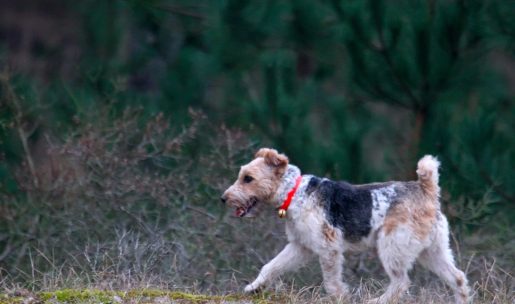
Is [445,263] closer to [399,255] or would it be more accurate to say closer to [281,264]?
[399,255]

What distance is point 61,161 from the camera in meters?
13.7

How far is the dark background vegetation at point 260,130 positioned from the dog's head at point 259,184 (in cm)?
207

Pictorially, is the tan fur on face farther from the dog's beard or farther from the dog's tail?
the dog's tail

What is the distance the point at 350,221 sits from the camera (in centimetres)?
1038

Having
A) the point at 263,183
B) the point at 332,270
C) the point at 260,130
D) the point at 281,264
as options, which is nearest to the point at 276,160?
the point at 263,183

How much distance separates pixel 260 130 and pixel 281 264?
13.5 ft

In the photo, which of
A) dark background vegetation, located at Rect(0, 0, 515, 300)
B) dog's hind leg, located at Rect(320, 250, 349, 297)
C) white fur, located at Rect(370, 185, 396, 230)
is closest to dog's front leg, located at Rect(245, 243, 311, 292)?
dog's hind leg, located at Rect(320, 250, 349, 297)

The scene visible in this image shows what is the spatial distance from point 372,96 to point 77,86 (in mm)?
3600

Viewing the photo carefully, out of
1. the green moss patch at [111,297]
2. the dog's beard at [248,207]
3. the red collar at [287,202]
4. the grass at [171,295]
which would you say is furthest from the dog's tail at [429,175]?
the green moss patch at [111,297]

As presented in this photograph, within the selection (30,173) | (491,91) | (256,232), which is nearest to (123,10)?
(30,173)

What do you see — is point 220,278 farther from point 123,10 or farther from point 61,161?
point 123,10

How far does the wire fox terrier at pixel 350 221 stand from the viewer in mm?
10250

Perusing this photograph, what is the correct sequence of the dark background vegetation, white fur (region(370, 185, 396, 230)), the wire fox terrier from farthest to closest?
the dark background vegetation, white fur (region(370, 185, 396, 230)), the wire fox terrier

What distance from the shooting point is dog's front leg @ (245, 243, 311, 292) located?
10133 millimetres
